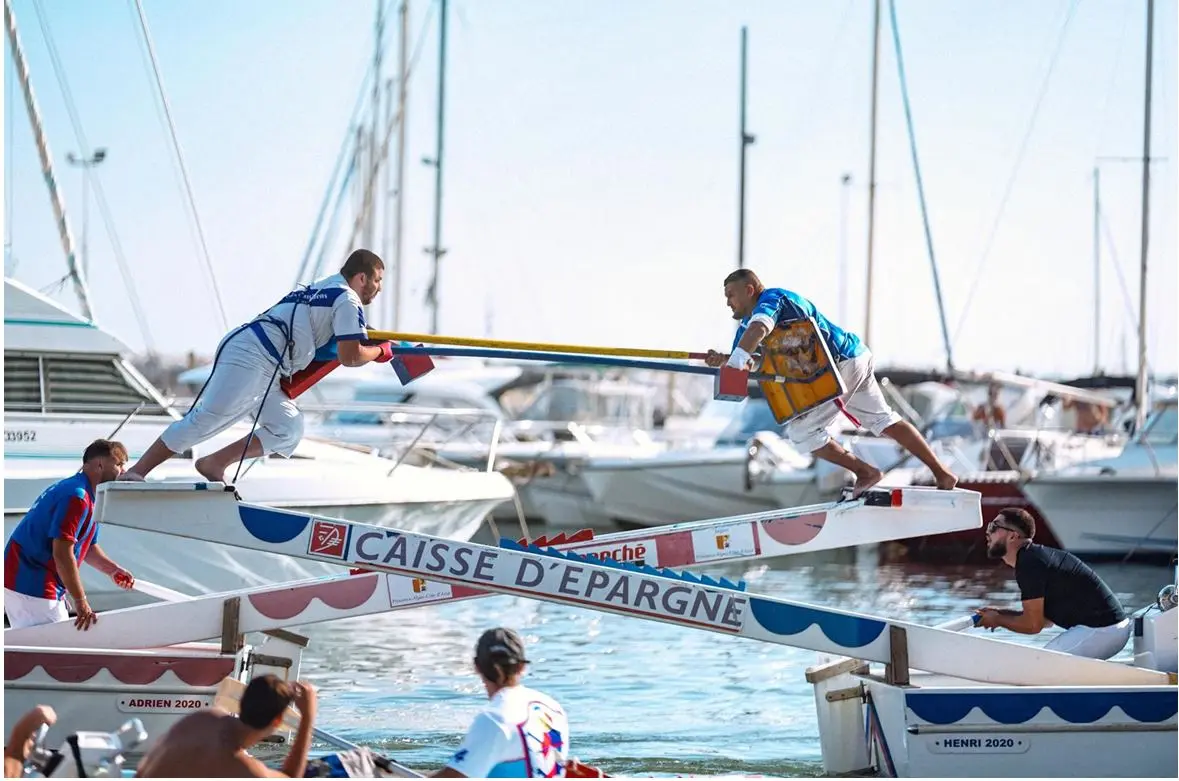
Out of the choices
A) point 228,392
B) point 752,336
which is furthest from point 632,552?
point 228,392

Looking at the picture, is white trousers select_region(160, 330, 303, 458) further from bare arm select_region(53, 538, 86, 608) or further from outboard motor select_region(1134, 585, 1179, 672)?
outboard motor select_region(1134, 585, 1179, 672)

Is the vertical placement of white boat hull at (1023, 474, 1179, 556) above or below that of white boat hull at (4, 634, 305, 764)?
below

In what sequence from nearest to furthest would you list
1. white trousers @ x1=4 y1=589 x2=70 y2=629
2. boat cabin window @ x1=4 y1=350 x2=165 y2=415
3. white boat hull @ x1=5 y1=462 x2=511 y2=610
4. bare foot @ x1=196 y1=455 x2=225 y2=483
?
bare foot @ x1=196 y1=455 x2=225 y2=483 → white trousers @ x1=4 y1=589 x2=70 y2=629 → white boat hull @ x1=5 y1=462 x2=511 y2=610 → boat cabin window @ x1=4 y1=350 x2=165 y2=415

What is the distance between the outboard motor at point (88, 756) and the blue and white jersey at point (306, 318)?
7.93ft

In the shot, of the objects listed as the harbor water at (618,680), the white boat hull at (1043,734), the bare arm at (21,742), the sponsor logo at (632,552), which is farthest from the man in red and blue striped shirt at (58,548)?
the white boat hull at (1043,734)

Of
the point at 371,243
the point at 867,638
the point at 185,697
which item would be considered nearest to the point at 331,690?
the point at 185,697

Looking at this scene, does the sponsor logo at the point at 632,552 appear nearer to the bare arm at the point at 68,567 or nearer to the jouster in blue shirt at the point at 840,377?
the jouster in blue shirt at the point at 840,377

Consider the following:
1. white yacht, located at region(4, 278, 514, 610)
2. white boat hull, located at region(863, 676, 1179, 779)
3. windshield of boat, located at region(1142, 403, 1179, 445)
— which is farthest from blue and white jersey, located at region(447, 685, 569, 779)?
windshield of boat, located at region(1142, 403, 1179, 445)

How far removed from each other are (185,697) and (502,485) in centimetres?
819

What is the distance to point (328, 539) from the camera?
744cm

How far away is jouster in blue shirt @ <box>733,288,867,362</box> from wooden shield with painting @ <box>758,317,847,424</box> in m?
0.06

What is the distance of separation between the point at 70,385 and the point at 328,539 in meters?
8.36

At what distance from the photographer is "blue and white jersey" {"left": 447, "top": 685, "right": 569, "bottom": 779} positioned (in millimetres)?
5848

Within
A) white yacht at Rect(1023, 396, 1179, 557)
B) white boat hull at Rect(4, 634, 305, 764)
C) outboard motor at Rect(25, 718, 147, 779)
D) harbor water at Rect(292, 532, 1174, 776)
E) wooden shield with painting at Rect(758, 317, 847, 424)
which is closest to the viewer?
outboard motor at Rect(25, 718, 147, 779)
